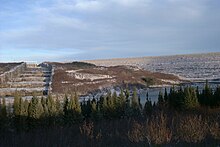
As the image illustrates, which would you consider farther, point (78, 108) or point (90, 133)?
point (78, 108)

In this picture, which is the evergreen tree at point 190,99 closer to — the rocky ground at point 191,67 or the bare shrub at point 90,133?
the bare shrub at point 90,133

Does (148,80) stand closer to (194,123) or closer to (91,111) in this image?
(91,111)

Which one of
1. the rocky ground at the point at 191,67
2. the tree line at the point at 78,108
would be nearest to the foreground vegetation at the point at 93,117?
the tree line at the point at 78,108

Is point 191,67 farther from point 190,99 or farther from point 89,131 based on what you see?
point 89,131

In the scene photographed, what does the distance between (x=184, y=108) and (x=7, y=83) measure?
38882mm

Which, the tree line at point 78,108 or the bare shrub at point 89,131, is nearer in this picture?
the bare shrub at point 89,131

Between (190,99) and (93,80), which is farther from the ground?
(190,99)

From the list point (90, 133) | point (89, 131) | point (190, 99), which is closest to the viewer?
point (89, 131)

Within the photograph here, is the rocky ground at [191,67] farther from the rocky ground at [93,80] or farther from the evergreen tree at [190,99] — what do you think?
the evergreen tree at [190,99]

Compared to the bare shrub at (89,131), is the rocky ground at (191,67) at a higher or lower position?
lower

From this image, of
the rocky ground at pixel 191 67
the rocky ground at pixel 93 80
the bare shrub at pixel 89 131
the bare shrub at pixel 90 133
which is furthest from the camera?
the rocky ground at pixel 191 67

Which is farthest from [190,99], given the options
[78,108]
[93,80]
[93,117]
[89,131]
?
[93,80]

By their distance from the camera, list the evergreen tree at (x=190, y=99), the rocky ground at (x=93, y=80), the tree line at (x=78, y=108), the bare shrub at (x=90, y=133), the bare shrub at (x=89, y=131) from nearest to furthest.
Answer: the bare shrub at (x=90, y=133), the bare shrub at (x=89, y=131), the tree line at (x=78, y=108), the evergreen tree at (x=190, y=99), the rocky ground at (x=93, y=80)

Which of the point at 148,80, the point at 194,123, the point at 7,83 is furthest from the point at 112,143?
the point at 148,80
